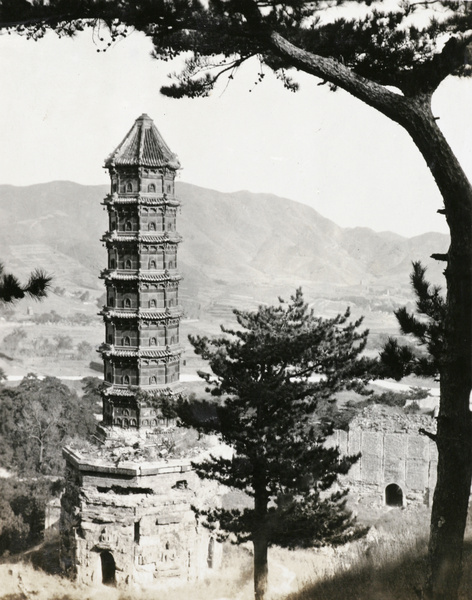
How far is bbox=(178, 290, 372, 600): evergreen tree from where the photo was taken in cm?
1257

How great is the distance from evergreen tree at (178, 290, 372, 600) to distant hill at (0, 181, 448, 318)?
38.5m

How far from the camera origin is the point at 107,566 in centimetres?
1791

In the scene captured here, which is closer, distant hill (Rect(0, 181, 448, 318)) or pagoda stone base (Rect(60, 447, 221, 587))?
pagoda stone base (Rect(60, 447, 221, 587))

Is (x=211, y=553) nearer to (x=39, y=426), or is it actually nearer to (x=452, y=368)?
(x=452, y=368)

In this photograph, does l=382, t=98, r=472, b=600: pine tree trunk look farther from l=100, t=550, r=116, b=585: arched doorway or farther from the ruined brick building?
l=100, t=550, r=116, b=585: arched doorway

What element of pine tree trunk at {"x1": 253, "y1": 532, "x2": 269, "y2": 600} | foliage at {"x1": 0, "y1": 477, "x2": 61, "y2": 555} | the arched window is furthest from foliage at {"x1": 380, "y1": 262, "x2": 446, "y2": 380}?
foliage at {"x1": 0, "y1": 477, "x2": 61, "y2": 555}

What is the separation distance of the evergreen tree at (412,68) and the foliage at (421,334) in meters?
0.18

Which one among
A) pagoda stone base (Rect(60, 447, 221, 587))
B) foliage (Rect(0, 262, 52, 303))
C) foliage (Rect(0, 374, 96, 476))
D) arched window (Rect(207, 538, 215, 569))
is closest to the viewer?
foliage (Rect(0, 262, 52, 303))

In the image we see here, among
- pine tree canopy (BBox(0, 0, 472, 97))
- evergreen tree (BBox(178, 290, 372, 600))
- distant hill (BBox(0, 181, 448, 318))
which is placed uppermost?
distant hill (BBox(0, 181, 448, 318))

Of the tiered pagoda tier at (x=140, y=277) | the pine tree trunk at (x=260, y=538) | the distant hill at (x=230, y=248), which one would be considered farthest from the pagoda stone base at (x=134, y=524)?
the distant hill at (x=230, y=248)

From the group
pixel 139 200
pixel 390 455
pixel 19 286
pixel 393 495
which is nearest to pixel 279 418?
pixel 19 286

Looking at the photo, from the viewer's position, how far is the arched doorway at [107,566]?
58.2 feet

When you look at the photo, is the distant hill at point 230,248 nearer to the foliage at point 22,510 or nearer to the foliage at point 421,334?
the foliage at point 22,510

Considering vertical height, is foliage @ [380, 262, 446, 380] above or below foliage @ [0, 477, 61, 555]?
above
